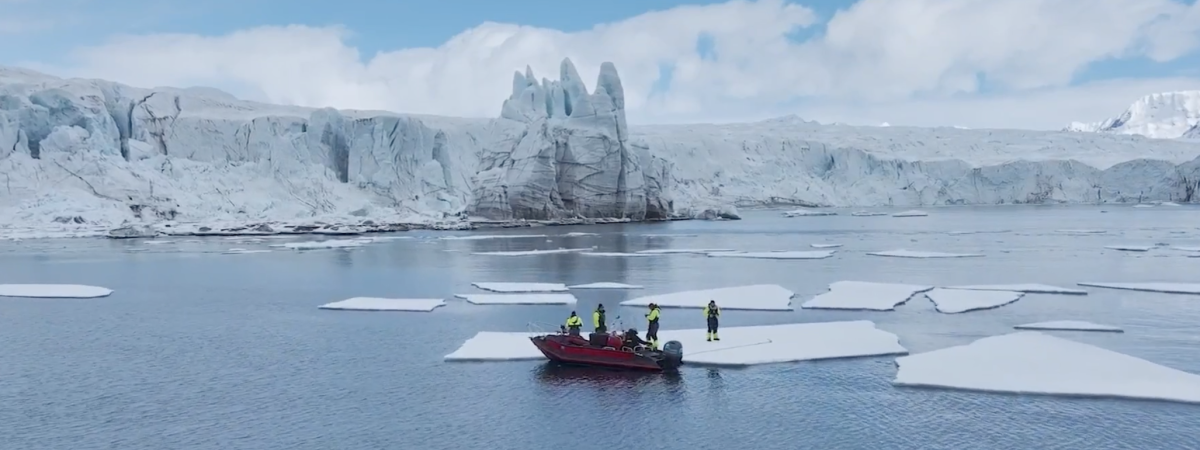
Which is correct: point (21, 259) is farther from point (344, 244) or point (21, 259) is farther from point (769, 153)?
point (769, 153)

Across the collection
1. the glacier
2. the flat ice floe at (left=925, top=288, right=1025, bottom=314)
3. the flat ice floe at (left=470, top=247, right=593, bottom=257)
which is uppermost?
the glacier

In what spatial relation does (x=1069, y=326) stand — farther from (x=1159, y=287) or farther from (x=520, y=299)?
(x=520, y=299)

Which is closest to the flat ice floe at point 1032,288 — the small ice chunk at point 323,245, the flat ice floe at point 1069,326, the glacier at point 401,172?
the flat ice floe at point 1069,326

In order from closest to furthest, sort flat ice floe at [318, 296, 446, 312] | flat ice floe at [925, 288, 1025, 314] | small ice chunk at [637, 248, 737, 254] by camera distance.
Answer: flat ice floe at [925, 288, 1025, 314] < flat ice floe at [318, 296, 446, 312] < small ice chunk at [637, 248, 737, 254]

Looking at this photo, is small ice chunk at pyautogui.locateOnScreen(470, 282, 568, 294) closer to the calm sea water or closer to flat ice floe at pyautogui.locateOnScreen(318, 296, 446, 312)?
the calm sea water

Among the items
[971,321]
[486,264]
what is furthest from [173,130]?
[971,321]

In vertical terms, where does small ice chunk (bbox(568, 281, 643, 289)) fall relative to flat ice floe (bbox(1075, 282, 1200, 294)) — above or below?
below

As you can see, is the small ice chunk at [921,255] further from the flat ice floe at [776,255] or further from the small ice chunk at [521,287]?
the small ice chunk at [521,287]

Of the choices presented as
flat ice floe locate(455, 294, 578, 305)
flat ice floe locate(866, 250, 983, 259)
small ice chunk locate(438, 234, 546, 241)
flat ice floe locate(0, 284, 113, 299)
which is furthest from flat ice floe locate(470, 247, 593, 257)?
flat ice floe locate(0, 284, 113, 299)
